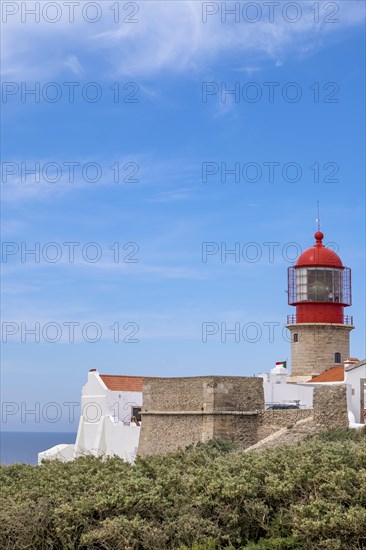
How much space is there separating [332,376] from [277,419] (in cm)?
689

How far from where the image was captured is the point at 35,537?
1352 cm

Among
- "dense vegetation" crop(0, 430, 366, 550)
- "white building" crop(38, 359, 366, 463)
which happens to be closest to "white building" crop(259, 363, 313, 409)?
"white building" crop(38, 359, 366, 463)

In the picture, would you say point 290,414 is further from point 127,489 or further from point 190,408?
point 127,489

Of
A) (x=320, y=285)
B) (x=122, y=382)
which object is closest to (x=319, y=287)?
(x=320, y=285)

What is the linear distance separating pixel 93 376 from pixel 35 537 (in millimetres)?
22431

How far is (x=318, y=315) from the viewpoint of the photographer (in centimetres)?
3647

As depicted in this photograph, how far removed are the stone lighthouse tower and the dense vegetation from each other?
2188 centimetres

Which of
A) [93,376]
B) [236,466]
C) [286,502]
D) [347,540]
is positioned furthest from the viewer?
[93,376]

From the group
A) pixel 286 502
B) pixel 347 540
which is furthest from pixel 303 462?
pixel 347 540

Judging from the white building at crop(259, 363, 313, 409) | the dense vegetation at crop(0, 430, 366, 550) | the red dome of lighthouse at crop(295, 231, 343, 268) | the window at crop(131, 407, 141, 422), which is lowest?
the dense vegetation at crop(0, 430, 366, 550)

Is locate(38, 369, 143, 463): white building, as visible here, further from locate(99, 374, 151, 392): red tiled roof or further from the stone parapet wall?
the stone parapet wall

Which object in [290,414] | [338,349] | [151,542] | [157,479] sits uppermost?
[338,349]

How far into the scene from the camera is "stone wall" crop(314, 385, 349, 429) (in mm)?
25750

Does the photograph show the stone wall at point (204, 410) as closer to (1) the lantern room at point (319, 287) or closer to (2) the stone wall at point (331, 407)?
(2) the stone wall at point (331, 407)
